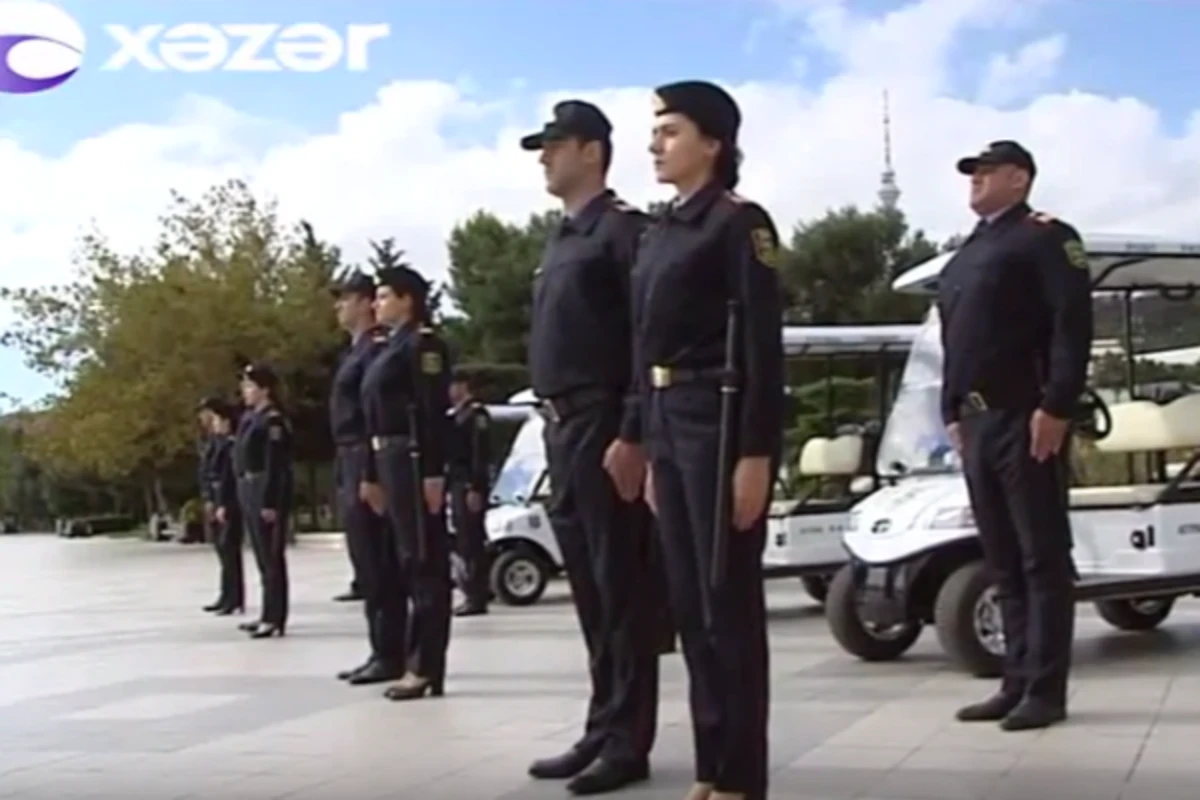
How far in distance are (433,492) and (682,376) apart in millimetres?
2859

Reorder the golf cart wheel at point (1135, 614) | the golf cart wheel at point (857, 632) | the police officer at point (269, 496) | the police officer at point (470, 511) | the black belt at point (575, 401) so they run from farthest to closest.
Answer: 1. the police officer at point (470, 511)
2. the police officer at point (269, 496)
3. the golf cart wheel at point (1135, 614)
4. the golf cart wheel at point (857, 632)
5. the black belt at point (575, 401)

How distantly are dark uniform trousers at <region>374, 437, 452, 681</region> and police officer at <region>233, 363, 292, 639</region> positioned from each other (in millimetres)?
3627

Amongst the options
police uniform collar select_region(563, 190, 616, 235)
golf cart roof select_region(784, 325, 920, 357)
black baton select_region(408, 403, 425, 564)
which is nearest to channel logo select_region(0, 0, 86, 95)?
black baton select_region(408, 403, 425, 564)

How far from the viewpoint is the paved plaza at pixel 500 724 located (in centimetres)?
536

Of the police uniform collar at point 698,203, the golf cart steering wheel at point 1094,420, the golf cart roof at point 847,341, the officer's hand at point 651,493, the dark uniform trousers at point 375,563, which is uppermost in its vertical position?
the golf cart roof at point 847,341

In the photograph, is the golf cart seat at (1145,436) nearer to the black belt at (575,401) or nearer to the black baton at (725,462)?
the black belt at (575,401)

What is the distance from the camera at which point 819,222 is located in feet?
80.9

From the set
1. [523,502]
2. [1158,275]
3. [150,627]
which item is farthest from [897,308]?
[1158,275]

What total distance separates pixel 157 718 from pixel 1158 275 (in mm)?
4913

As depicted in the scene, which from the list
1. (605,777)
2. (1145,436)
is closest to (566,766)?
(605,777)

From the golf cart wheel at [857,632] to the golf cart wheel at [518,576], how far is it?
522 centimetres

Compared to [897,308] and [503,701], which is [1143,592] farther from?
[897,308]

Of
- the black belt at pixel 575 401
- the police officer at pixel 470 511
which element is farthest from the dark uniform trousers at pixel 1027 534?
the police officer at pixel 470 511

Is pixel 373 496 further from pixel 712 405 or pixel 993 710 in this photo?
pixel 712 405
